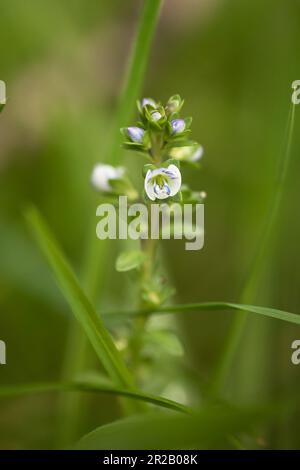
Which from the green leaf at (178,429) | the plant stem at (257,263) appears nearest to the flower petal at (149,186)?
the plant stem at (257,263)

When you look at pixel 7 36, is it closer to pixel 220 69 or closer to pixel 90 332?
pixel 220 69

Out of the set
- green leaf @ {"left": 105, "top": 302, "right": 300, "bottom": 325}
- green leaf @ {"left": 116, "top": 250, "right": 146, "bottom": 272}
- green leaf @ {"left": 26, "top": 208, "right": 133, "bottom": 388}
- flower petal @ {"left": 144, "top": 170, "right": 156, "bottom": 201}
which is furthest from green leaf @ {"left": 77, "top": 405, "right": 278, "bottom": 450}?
flower petal @ {"left": 144, "top": 170, "right": 156, "bottom": 201}

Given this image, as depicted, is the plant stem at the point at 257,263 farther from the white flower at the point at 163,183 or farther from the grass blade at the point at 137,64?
the grass blade at the point at 137,64

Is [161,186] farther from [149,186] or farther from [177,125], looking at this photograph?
[177,125]

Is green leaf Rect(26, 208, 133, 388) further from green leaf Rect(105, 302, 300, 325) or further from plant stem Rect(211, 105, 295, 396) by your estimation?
plant stem Rect(211, 105, 295, 396)

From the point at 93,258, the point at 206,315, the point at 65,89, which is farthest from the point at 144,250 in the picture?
the point at 65,89
